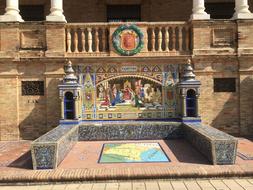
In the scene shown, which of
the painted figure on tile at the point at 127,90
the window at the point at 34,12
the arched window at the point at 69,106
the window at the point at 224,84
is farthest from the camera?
the window at the point at 34,12

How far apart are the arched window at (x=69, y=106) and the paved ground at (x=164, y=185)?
15.5ft

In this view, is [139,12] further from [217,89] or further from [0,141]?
[0,141]

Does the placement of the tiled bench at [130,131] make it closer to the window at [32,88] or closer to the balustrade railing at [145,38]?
the window at [32,88]

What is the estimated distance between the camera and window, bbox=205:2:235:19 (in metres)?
14.6

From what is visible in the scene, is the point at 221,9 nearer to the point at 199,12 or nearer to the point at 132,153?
the point at 199,12

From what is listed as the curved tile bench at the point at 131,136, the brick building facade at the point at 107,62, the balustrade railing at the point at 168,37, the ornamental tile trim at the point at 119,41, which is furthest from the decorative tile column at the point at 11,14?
the balustrade railing at the point at 168,37

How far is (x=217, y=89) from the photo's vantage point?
442 inches

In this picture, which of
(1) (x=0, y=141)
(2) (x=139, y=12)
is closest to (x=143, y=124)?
(1) (x=0, y=141)

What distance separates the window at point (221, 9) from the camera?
1462 cm

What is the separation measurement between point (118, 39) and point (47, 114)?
3752mm

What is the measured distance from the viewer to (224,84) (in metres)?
11.2

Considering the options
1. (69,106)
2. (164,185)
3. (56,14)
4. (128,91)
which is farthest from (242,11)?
(164,185)

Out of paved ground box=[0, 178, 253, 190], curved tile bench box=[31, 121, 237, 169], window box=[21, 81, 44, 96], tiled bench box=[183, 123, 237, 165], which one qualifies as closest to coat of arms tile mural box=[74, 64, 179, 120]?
curved tile bench box=[31, 121, 237, 169]

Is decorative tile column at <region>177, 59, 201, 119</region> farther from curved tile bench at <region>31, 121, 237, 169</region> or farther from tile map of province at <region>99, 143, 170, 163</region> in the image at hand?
tile map of province at <region>99, 143, 170, 163</region>
